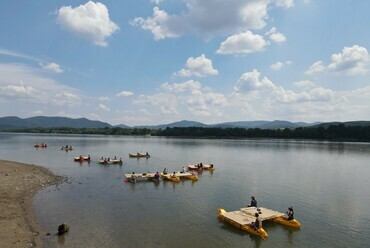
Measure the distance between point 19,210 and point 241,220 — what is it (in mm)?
21985

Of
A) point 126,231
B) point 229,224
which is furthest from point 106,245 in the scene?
point 229,224

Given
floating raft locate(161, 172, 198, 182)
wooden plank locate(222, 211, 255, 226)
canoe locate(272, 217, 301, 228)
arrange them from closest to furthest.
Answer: wooden plank locate(222, 211, 255, 226) < canoe locate(272, 217, 301, 228) < floating raft locate(161, 172, 198, 182)

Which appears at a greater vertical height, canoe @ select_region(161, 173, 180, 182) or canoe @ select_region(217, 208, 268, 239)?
canoe @ select_region(161, 173, 180, 182)

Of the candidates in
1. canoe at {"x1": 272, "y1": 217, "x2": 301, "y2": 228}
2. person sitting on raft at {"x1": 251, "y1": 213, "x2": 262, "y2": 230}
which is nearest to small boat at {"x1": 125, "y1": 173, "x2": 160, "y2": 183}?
canoe at {"x1": 272, "y1": 217, "x2": 301, "y2": 228}

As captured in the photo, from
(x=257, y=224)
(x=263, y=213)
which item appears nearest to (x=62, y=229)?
(x=257, y=224)

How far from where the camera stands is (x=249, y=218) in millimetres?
30109

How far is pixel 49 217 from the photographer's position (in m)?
30.5

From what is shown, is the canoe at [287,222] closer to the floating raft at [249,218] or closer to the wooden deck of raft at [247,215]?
the floating raft at [249,218]

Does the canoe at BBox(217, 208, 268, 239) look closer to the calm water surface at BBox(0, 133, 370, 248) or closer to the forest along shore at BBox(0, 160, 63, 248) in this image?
the calm water surface at BBox(0, 133, 370, 248)

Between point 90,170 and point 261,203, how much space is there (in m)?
38.8

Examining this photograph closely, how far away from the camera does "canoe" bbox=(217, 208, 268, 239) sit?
27266 millimetres

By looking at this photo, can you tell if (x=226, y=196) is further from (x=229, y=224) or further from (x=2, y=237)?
(x=2, y=237)

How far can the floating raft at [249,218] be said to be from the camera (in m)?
28.2

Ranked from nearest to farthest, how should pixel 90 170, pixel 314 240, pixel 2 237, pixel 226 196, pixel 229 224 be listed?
pixel 2 237 < pixel 314 240 < pixel 229 224 < pixel 226 196 < pixel 90 170
